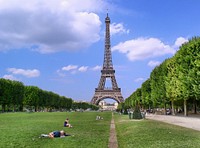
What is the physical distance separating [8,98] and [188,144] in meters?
84.2

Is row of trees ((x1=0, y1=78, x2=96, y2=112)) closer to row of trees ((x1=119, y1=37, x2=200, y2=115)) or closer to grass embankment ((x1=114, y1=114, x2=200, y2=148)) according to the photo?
row of trees ((x1=119, y1=37, x2=200, y2=115))

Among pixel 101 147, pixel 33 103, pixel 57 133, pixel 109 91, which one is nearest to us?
pixel 101 147

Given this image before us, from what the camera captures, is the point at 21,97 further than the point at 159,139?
Yes

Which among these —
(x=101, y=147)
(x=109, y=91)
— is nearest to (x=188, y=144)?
(x=101, y=147)

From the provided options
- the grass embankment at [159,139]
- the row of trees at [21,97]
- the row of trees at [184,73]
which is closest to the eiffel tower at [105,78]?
the row of trees at [21,97]

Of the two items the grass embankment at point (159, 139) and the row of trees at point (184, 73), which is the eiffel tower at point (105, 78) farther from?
the grass embankment at point (159, 139)

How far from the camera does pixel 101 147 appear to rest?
16688 mm

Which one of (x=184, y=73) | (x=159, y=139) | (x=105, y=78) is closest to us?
(x=159, y=139)

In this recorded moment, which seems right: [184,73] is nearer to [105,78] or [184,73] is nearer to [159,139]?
[159,139]

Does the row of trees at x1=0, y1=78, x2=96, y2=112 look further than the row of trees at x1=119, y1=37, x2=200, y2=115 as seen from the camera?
Yes

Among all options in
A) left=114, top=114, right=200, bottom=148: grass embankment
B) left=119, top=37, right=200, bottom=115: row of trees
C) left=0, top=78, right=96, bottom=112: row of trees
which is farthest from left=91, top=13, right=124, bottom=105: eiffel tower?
left=114, top=114, right=200, bottom=148: grass embankment

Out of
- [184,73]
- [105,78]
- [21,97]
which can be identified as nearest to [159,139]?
[184,73]

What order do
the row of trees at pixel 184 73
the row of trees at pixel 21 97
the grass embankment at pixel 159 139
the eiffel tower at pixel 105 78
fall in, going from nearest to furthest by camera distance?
the grass embankment at pixel 159 139, the row of trees at pixel 184 73, the row of trees at pixel 21 97, the eiffel tower at pixel 105 78

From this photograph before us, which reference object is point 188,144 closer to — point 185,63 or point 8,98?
point 185,63
